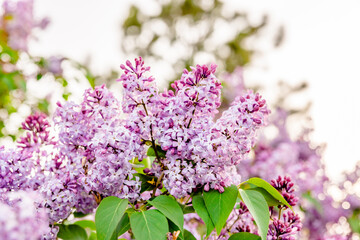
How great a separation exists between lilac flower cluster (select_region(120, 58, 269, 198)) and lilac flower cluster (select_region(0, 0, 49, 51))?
394cm

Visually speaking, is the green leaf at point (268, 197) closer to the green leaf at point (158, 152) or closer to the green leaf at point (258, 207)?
the green leaf at point (258, 207)

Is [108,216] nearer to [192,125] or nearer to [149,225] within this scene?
[149,225]

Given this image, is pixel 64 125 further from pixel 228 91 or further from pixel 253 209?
pixel 228 91

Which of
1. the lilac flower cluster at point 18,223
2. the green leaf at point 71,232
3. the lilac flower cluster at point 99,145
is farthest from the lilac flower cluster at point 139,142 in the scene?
the lilac flower cluster at point 18,223

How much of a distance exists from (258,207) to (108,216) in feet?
1.52

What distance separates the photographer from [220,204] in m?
1.31

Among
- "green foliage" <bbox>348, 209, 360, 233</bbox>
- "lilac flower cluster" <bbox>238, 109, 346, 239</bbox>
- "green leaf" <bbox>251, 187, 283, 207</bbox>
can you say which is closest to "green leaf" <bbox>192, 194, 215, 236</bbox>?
"green leaf" <bbox>251, 187, 283, 207</bbox>

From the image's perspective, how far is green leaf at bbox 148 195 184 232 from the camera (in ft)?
4.03

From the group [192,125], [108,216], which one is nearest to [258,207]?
[192,125]

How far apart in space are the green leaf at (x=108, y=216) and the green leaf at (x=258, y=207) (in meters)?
0.38

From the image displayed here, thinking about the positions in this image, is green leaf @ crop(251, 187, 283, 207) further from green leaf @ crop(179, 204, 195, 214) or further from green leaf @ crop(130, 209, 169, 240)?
green leaf @ crop(130, 209, 169, 240)

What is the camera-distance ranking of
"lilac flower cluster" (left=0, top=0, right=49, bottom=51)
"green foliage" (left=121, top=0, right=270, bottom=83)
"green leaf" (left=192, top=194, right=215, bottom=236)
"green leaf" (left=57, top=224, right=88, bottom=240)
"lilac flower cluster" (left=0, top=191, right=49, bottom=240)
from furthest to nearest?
1. "green foliage" (left=121, top=0, right=270, bottom=83)
2. "lilac flower cluster" (left=0, top=0, right=49, bottom=51)
3. "green leaf" (left=57, top=224, right=88, bottom=240)
4. "green leaf" (left=192, top=194, right=215, bottom=236)
5. "lilac flower cluster" (left=0, top=191, right=49, bottom=240)

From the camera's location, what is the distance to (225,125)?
1350 mm

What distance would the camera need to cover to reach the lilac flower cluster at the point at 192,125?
131cm
